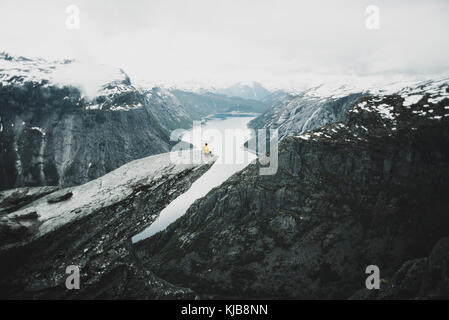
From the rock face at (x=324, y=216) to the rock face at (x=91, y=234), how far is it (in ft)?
54.7

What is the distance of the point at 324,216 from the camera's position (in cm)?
5819

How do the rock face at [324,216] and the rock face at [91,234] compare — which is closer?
the rock face at [91,234]

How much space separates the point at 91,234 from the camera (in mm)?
24219

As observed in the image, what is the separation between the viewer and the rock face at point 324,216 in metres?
50.0

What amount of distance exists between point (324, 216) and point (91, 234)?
4951 cm

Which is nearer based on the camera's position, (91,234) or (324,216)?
(91,234)

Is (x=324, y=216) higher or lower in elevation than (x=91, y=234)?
lower

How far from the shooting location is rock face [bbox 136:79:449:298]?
50.0 meters

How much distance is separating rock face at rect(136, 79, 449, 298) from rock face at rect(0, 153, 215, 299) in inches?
657
